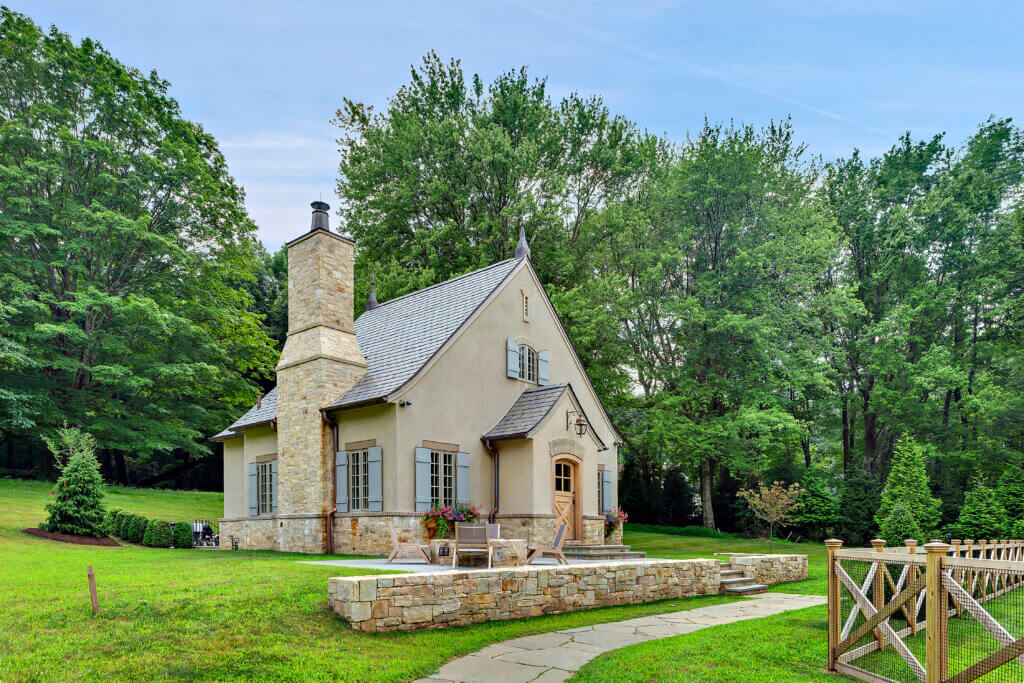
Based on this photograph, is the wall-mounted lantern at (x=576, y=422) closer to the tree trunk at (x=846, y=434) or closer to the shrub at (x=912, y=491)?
the shrub at (x=912, y=491)

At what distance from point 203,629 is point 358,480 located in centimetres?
866

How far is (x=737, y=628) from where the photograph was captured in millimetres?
9586

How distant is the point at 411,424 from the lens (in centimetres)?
1600

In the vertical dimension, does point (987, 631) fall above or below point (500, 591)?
above

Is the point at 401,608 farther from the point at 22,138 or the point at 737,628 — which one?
the point at 22,138

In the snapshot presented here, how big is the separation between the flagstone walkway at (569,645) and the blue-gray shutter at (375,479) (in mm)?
7076

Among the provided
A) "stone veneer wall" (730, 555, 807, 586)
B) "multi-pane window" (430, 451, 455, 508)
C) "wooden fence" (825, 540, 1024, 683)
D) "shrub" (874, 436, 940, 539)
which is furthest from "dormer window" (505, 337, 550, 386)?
"shrub" (874, 436, 940, 539)

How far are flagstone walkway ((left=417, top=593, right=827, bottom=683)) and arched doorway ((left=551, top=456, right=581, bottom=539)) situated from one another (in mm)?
5896

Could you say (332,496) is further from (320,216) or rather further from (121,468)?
(121,468)

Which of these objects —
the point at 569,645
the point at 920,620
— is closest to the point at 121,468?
the point at 569,645

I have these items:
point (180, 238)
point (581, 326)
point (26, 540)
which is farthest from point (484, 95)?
point (26, 540)

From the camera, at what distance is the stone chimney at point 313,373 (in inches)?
668

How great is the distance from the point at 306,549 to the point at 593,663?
1101 cm

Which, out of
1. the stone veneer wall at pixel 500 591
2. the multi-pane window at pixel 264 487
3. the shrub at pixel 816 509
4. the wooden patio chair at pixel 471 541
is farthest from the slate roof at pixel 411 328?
the shrub at pixel 816 509
